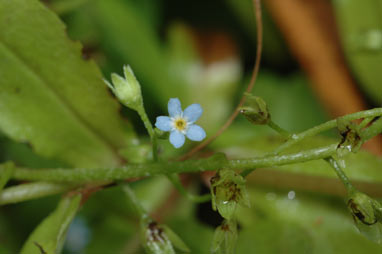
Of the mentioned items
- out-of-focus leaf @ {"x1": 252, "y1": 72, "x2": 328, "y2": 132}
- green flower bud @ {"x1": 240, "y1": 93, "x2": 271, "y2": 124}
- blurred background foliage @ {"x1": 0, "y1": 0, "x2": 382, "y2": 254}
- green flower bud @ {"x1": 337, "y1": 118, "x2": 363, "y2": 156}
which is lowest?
out-of-focus leaf @ {"x1": 252, "y1": 72, "x2": 328, "y2": 132}

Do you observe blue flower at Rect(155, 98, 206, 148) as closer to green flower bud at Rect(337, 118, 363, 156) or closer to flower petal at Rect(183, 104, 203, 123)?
flower petal at Rect(183, 104, 203, 123)

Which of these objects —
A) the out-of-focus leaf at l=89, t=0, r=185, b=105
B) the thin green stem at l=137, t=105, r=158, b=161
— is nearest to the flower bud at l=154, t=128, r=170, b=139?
the thin green stem at l=137, t=105, r=158, b=161

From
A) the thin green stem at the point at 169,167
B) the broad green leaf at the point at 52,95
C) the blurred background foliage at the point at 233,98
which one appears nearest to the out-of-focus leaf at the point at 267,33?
the blurred background foliage at the point at 233,98

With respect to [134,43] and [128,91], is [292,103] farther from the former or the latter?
[128,91]

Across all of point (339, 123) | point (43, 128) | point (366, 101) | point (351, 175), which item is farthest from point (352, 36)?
point (43, 128)

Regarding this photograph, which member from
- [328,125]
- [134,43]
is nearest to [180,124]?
[328,125]

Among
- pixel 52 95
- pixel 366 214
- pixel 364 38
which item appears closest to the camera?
pixel 366 214
